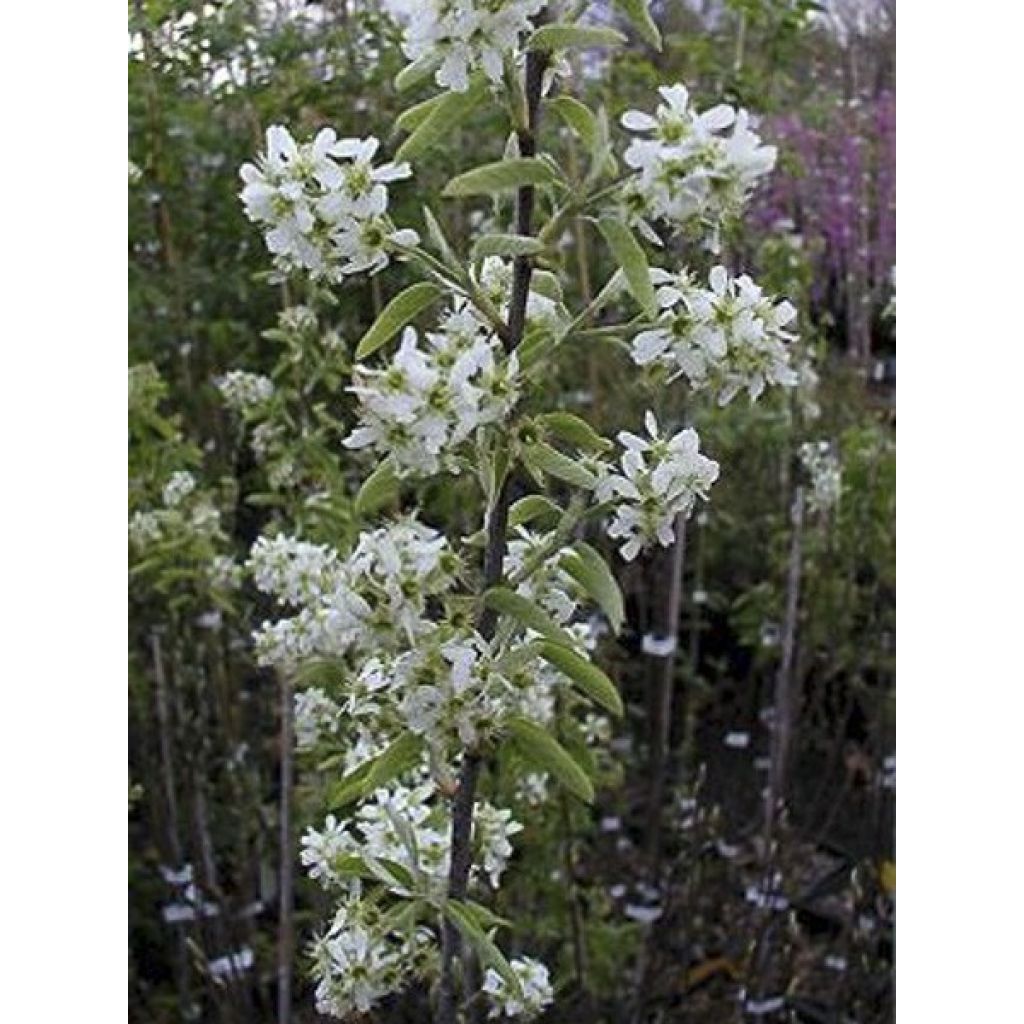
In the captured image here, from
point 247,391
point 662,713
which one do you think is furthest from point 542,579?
point 662,713

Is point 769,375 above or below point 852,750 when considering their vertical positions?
above

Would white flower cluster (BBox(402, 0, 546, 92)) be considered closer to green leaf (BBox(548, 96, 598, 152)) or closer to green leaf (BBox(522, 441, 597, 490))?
green leaf (BBox(548, 96, 598, 152))

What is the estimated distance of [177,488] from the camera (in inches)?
58.4

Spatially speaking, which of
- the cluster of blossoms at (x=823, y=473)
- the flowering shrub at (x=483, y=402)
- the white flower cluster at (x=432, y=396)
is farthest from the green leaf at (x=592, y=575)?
the cluster of blossoms at (x=823, y=473)

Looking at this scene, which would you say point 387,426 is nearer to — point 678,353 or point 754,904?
point 678,353

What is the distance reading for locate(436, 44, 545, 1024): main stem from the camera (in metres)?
0.94

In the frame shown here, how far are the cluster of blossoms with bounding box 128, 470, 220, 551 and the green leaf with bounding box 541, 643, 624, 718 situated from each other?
57 centimetres

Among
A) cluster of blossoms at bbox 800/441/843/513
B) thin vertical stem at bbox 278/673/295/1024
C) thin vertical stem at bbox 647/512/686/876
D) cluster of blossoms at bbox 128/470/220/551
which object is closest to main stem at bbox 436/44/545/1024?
thin vertical stem at bbox 278/673/295/1024

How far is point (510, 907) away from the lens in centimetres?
167

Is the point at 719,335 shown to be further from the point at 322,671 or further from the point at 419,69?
the point at 322,671

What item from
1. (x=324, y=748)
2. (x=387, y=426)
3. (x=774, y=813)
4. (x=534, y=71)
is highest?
(x=534, y=71)

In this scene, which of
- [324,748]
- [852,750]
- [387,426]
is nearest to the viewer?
[387,426]
